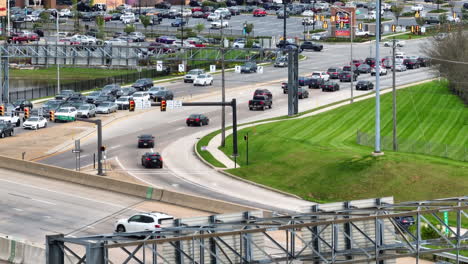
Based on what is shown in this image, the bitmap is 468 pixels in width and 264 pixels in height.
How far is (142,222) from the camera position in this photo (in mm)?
56219

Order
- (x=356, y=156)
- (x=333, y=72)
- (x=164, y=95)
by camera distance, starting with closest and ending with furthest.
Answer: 1. (x=356, y=156)
2. (x=164, y=95)
3. (x=333, y=72)

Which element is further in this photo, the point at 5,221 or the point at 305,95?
the point at 305,95

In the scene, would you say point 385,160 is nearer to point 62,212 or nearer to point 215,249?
point 62,212

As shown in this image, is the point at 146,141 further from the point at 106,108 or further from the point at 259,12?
the point at 259,12

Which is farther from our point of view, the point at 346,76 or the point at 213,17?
the point at 213,17

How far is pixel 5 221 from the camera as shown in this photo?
204 ft

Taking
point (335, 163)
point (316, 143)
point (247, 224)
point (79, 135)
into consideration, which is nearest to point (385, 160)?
point (335, 163)

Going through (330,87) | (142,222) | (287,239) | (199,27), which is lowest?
(142,222)

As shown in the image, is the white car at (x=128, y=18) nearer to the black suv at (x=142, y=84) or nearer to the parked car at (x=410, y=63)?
the black suv at (x=142, y=84)

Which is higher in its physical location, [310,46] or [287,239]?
[310,46]

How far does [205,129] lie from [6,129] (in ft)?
57.9

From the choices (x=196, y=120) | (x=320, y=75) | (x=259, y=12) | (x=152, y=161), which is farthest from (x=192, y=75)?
(x=259, y=12)

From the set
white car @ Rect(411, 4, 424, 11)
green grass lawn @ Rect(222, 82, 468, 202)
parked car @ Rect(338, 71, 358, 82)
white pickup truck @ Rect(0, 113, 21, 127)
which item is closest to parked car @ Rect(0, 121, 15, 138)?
white pickup truck @ Rect(0, 113, 21, 127)

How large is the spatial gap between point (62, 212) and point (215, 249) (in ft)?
102
